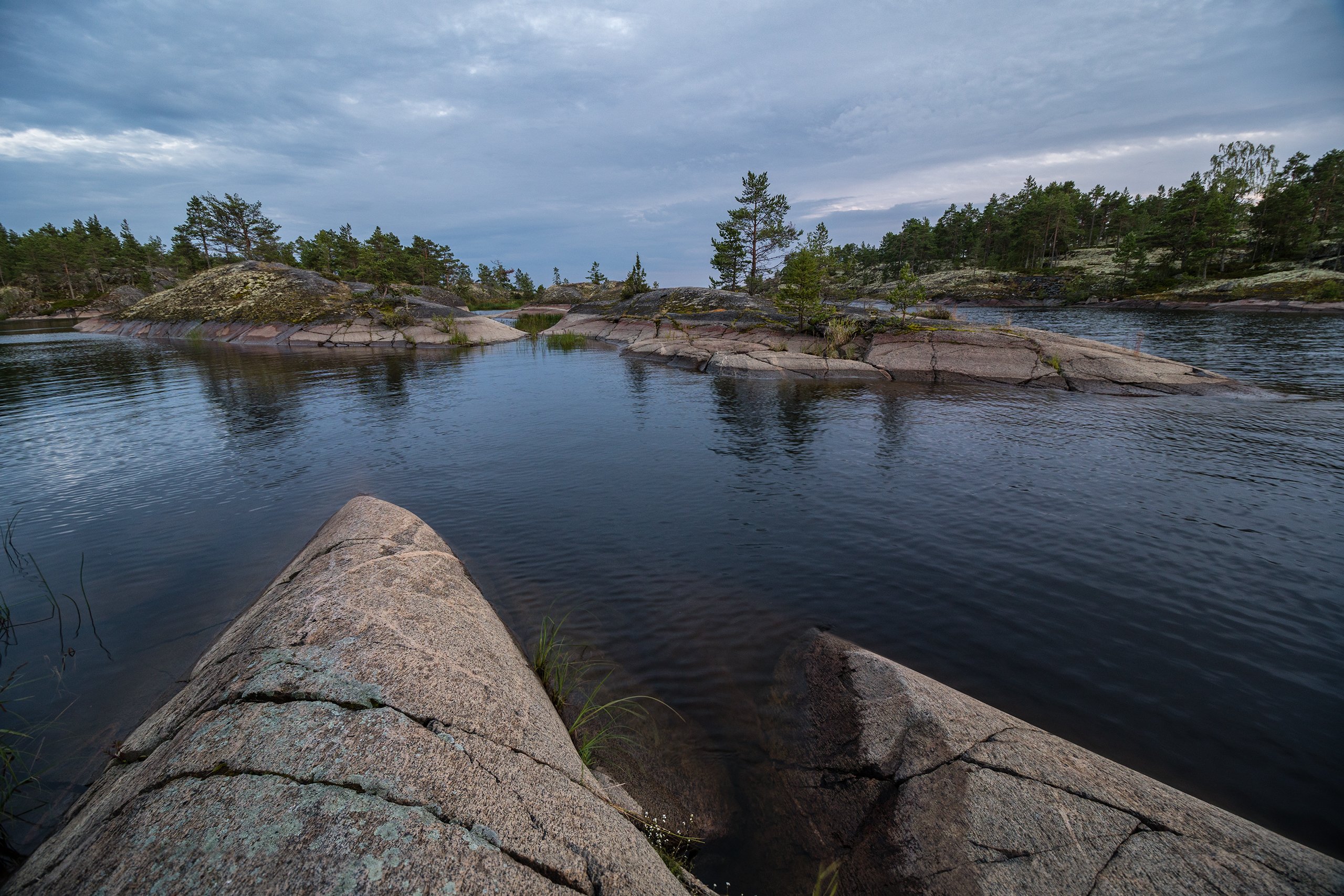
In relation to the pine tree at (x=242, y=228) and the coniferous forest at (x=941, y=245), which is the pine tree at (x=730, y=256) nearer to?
the coniferous forest at (x=941, y=245)

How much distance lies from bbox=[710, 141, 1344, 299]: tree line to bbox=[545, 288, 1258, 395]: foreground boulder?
6464 mm

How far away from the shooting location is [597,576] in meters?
8.58

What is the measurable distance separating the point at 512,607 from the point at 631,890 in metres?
5.24

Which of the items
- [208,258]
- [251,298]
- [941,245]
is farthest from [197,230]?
[941,245]

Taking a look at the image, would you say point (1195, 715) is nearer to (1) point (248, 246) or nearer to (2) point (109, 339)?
(2) point (109, 339)

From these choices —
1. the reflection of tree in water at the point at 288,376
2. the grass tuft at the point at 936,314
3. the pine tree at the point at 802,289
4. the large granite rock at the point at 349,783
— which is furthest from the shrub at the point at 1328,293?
the large granite rock at the point at 349,783

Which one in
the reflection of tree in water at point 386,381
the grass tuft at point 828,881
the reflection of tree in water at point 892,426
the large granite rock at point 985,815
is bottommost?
the grass tuft at point 828,881

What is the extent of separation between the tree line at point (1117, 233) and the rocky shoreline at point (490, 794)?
108 ft

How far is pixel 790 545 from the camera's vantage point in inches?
381

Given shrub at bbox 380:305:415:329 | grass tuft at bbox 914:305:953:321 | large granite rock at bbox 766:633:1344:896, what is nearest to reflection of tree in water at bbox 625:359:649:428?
large granite rock at bbox 766:633:1344:896

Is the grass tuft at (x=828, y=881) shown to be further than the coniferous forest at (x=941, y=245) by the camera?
No

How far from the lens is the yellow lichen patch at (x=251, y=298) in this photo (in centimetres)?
4753

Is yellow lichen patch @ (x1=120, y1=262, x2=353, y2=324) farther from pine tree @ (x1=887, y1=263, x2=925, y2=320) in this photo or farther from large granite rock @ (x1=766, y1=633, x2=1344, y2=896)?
large granite rock @ (x1=766, y1=633, x2=1344, y2=896)

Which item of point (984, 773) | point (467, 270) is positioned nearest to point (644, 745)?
point (984, 773)
